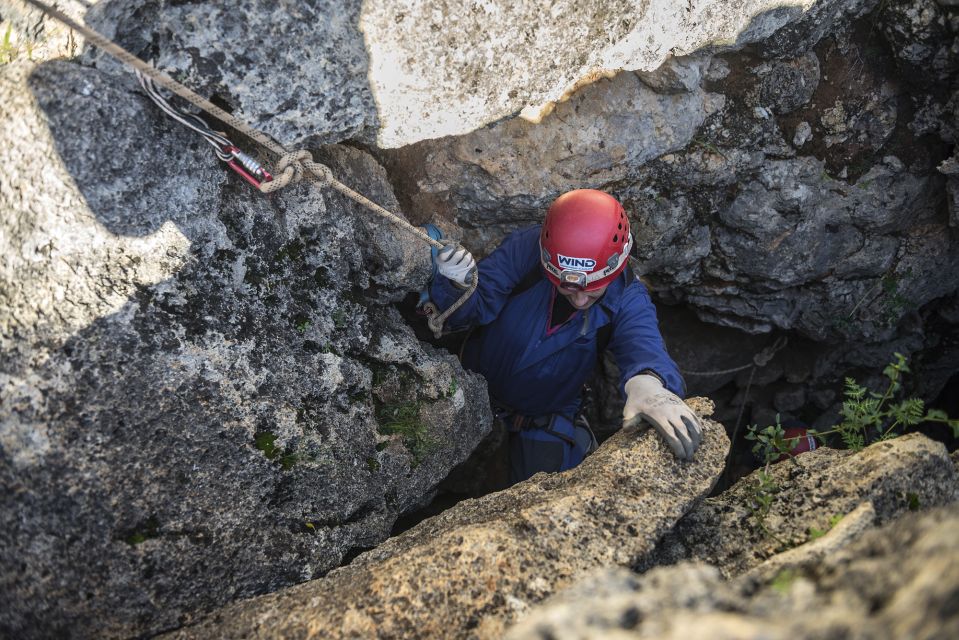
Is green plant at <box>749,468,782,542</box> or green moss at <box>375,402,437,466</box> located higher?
green moss at <box>375,402,437,466</box>

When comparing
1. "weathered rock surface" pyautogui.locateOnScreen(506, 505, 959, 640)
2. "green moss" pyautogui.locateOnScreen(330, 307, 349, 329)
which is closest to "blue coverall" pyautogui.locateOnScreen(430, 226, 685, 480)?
"green moss" pyautogui.locateOnScreen(330, 307, 349, 329)

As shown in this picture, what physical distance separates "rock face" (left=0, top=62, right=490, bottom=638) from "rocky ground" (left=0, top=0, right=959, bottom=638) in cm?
1

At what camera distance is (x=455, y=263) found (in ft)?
13.4

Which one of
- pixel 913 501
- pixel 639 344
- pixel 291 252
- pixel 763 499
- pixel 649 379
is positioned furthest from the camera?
→ pixel 639 344

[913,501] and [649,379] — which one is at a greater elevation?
[649,379]

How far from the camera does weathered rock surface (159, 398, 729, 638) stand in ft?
8.16

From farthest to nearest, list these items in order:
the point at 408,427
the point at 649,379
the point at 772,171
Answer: the point at 772,171 → the point at 649,379 → the point at 408,427

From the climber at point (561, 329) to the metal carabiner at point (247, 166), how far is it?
130cm

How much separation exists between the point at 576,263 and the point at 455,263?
795 mm

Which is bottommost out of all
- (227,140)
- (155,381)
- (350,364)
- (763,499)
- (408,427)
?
(763,499)

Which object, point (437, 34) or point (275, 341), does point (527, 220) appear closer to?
point (437, 34)

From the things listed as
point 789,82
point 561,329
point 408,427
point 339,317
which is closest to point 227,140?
point 339,317

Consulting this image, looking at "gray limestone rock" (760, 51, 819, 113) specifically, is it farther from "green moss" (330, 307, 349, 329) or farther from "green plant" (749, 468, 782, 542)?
"green moss" (330, 307, 349, 329)

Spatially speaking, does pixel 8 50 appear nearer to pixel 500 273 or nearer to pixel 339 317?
pixel 339 317
